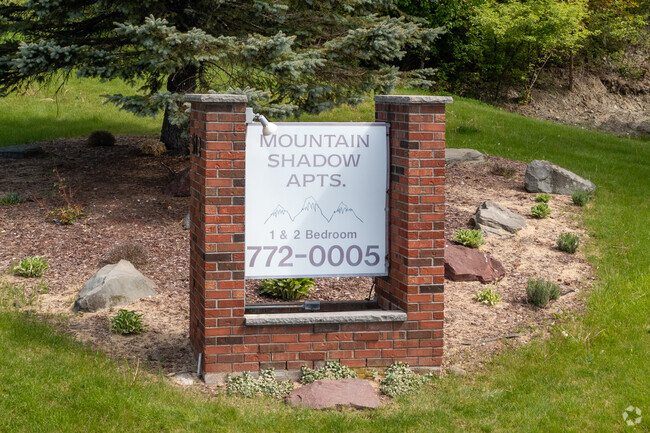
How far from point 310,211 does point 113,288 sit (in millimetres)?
2625

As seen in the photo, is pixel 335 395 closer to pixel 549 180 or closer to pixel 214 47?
pixel 214 47

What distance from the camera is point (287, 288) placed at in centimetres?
797

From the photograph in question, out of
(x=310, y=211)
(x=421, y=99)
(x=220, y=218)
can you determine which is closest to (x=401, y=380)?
(x=310, y=211)

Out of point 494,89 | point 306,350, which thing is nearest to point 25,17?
point 306,350

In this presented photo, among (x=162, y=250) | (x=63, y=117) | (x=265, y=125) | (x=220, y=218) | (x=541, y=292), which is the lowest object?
(x=541, y=292)

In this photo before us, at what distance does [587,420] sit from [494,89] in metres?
26.2

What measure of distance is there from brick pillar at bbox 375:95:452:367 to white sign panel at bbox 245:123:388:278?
0.45 feet

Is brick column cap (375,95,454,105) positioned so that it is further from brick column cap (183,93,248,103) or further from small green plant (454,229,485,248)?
small green plant (454,229,485,248)

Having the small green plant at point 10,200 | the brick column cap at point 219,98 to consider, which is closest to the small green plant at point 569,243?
the brick column cap at point 219,98

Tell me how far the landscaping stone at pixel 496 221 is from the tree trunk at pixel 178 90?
13.6ft

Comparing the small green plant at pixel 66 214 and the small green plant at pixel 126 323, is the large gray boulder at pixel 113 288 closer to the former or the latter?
the small green plant at pixel 126 323

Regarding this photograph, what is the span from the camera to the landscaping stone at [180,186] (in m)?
11.2

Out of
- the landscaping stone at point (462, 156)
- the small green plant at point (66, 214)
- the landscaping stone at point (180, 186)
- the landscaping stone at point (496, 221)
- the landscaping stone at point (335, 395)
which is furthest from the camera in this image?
the landscaping stone at point (462, 156)

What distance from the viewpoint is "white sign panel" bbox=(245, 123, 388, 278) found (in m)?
6.23
